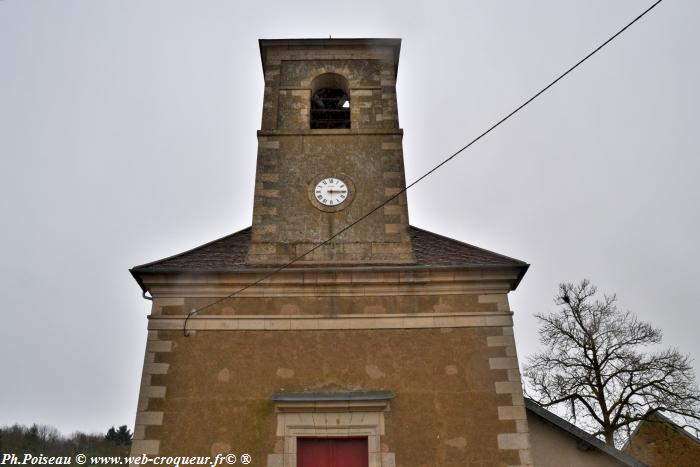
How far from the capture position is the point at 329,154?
34.6 ft

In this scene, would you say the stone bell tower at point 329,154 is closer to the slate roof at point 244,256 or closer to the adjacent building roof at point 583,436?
the slate roof at point 244,256

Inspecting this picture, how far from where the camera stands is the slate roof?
885 cm

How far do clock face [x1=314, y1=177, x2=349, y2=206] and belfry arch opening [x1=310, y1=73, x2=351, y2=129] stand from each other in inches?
69.9

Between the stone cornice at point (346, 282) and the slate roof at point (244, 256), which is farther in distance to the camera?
the slate roof at point (244, 256)

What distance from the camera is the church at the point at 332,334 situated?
775cm

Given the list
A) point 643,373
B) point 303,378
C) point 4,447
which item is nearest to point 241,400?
point 303,378

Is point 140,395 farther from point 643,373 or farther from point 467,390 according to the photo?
point 643,373

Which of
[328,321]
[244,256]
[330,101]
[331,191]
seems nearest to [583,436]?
[328,321]

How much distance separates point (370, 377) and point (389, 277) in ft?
5.19

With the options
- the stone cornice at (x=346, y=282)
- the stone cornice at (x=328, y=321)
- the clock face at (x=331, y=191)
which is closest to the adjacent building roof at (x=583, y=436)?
the stone cornice at (x=328, y=321)

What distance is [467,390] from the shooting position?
802 cm

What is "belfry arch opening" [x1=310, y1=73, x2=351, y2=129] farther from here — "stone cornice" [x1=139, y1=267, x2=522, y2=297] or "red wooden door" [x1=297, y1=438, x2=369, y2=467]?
"red wooden door" [x1=297, y1=438, x2=369, y2=467]

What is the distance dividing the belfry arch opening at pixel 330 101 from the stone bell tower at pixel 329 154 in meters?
0.02

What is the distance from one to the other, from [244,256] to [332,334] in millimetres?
2210
